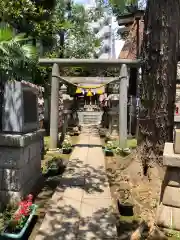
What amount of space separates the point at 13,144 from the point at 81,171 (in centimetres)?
357

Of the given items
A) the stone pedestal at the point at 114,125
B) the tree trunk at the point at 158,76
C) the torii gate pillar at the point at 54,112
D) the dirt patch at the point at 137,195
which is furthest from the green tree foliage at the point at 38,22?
the dirt patch at the point at 137,195

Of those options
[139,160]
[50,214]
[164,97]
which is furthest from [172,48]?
[50,214]

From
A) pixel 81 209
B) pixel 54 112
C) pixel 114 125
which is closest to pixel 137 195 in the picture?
pixel 81 209

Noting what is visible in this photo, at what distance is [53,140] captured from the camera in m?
Result: 12.0

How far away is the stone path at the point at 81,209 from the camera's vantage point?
4342 mm

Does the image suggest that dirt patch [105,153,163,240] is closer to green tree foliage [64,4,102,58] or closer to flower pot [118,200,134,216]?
flower pot [118,200,134,216]

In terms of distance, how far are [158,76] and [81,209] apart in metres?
2.72

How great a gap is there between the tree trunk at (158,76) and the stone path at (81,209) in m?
1.25

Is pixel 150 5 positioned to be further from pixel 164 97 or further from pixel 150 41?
pixel 164 97

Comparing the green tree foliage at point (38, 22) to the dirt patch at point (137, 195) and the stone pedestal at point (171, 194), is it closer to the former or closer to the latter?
the dirt patch at point (137, 195)

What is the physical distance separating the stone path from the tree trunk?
1250 millimetres

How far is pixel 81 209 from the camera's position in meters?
5.34

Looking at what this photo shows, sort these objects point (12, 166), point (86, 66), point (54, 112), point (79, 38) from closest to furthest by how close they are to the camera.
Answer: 1. point (12, 166)
2. point (86, 66)
3. point (54, 112)
4. point (79, 38)

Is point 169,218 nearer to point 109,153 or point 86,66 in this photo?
point 109,153
